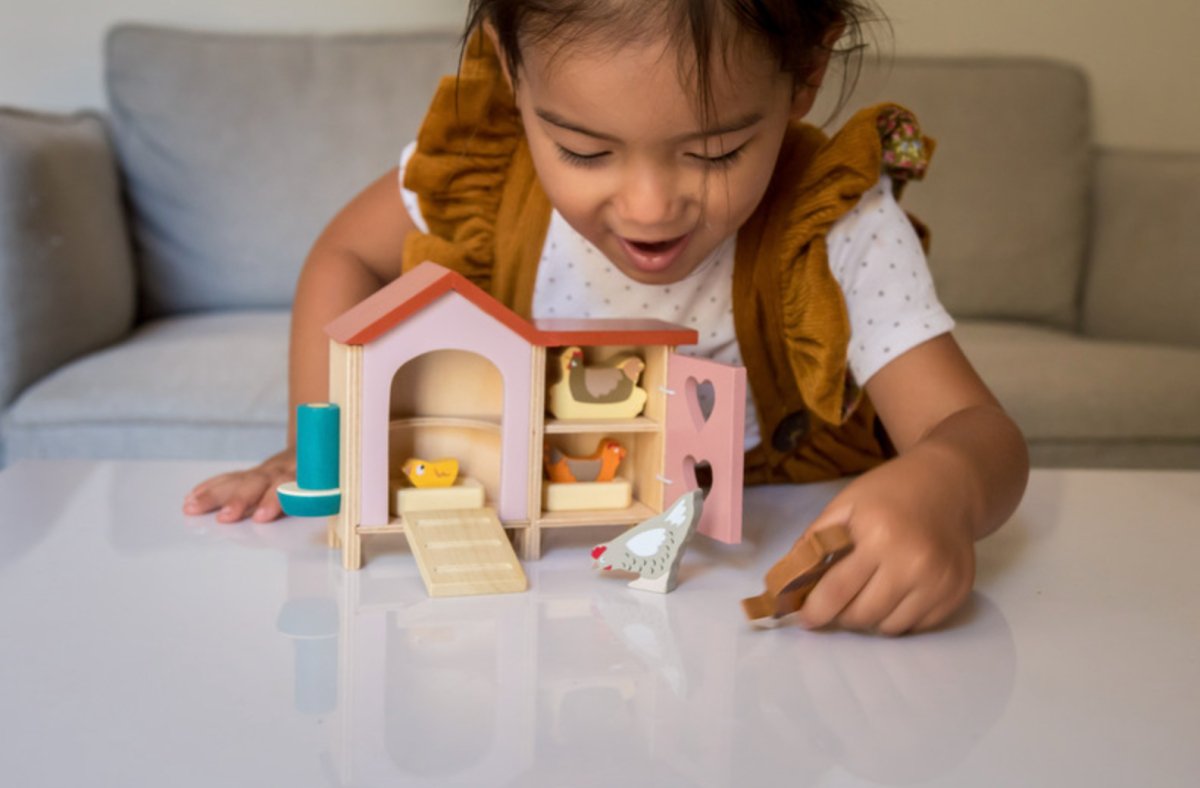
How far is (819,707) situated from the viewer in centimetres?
51

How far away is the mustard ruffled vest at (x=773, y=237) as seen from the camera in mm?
874

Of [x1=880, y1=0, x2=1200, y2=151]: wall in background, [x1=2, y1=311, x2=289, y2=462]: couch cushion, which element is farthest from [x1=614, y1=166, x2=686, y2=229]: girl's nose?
[x1=880, y1=0, x2=1200, y2=151]: wall in background

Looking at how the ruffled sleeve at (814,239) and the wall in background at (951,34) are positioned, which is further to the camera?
the wall in background at (951,34)

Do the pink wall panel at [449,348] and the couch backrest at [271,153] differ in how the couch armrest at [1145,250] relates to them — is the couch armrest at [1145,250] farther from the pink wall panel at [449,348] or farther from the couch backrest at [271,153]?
the pink wall panel at [449,348]

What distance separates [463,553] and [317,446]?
0.10 m

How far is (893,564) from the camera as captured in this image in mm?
594

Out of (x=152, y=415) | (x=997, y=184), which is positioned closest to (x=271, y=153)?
(x=152, y=415)

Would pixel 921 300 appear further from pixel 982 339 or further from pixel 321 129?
pixel 321 129

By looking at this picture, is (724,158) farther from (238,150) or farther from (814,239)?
(238,150)

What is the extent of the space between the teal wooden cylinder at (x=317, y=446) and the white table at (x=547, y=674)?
0.05 metres

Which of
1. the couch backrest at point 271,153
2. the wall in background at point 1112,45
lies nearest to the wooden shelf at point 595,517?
the couch backrest at point 271,153

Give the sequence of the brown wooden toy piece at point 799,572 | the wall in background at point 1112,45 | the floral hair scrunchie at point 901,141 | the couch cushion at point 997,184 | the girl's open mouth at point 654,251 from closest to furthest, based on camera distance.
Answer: the brown wooden toy piece at point 799,572, the girl's open mouth at point 654,251, the floral hair scrunchie at point 901,141, the couch cushion at point 997,184, the wall in background at point 1112,45

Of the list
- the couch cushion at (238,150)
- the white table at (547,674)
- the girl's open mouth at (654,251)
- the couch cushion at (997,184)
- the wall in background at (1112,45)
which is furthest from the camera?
the wall in background at (1112,45)

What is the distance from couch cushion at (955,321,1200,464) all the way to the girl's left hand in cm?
104
